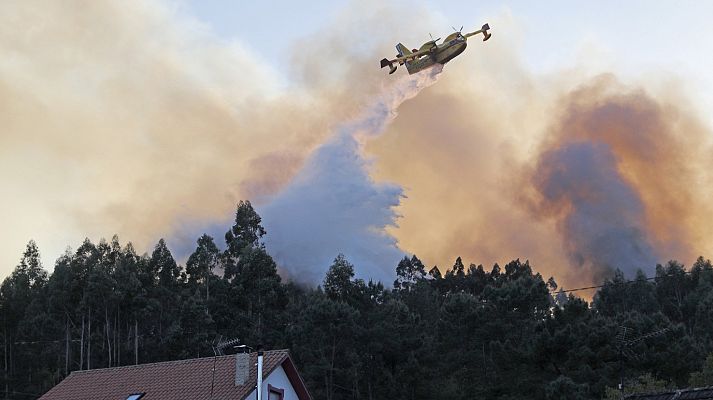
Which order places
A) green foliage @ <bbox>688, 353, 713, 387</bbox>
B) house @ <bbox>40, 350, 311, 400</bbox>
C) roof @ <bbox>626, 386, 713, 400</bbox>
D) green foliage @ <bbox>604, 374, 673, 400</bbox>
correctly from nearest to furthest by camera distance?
roof @ <bbox>626, 386, 713, 400</bbox> → house @ <bbox>40, 350, 311, 400</bbox> → green foliage @ <bbox>604, 374, 673, 400</bbox> → green foliage @ <bbox>688, 353, 713, 387</bbox>

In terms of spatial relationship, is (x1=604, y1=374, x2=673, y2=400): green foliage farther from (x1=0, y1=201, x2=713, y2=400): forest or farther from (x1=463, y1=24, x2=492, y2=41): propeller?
(x1=463, y1=24, x2=492, y2=41): propeller

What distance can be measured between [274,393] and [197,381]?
4.83 metres

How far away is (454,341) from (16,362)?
5559cm

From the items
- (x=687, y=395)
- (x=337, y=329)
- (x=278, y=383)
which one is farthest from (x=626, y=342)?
(x=687, y=395)

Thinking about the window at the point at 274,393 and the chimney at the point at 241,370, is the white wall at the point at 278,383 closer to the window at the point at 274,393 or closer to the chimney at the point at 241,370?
the window at the point at 274,393

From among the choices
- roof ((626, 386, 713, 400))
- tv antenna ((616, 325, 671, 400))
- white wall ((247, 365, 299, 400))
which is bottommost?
roof ((626, 386, 713, 400))

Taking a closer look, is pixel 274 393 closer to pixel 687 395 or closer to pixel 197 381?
pixel 197 381

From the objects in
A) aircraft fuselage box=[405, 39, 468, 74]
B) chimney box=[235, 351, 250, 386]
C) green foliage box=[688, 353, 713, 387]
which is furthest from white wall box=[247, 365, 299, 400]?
green foliage box=[688, 353, 713, 387]

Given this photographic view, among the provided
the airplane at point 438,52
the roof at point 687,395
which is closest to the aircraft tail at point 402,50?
the airplane at point 438,52

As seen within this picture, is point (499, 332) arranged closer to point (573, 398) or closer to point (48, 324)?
point (573, 398)

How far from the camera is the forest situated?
71.8 m

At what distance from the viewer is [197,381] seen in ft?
150

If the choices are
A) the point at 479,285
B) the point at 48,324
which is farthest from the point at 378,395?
the point at 479,285

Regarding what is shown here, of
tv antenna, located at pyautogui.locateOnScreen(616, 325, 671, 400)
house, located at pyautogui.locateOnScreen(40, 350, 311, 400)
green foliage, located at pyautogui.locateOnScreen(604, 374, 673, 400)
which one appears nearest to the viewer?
house, located at pyautogui.locateOnScreen(40, 350, 311, 400)
